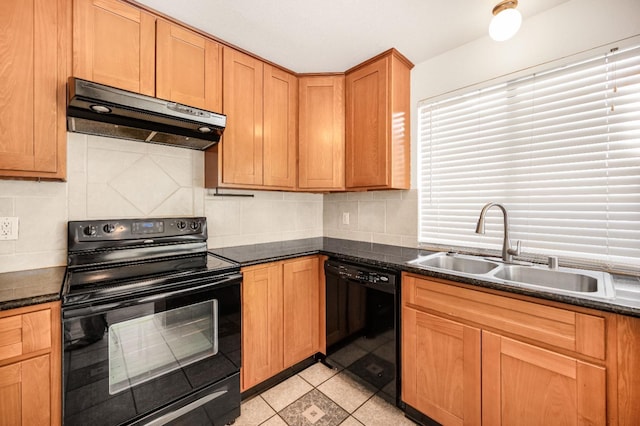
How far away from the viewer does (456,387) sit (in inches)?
57.1

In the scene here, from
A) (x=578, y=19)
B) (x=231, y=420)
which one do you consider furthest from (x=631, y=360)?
(x=231, y=420)

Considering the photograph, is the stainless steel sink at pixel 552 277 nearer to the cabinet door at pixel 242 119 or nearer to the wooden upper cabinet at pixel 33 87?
the cabinet door at pixel 242 119

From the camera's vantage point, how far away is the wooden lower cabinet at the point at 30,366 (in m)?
1.02

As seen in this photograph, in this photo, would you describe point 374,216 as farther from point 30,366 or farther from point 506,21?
point 30,366

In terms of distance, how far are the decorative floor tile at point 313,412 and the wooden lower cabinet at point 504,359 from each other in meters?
0.45

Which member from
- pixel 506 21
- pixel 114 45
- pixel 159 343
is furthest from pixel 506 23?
pixel 159 343

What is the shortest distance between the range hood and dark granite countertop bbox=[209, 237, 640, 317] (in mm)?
857

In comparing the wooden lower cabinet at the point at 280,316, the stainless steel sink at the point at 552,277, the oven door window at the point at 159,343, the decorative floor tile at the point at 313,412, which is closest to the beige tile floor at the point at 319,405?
the decorative floor tile at the point at 313,412

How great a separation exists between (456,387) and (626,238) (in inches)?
46.7

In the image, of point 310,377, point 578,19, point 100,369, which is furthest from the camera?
point 310,377

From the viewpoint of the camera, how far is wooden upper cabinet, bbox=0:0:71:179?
4.06 ft

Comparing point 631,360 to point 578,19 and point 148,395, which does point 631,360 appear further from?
point 148,395

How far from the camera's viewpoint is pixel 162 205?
192 cm

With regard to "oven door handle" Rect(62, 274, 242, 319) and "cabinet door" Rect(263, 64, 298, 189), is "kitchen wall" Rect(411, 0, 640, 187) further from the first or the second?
"oven door handle" Rect(62, 274, 242, 319)
